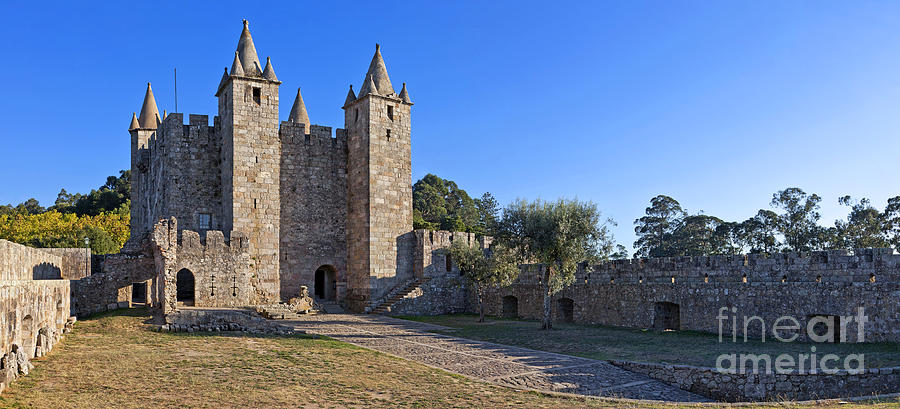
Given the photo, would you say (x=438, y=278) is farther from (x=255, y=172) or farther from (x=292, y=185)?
(x=255, y=172)

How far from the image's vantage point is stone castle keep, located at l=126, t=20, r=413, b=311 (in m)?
31.7

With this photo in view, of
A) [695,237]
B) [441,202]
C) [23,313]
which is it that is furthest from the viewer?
[441,202]

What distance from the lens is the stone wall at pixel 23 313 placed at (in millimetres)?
11055

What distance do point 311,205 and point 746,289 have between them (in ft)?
68.2

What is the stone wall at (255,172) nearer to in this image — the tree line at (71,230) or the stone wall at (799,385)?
the tree line at (71,230)

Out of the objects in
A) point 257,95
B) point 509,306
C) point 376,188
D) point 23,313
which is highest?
point 257,95

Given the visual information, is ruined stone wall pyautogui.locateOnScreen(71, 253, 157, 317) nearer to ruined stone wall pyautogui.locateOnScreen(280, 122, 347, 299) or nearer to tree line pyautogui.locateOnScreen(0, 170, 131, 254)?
ruined stone wall pyautogui.locateOnScreen(280, 122, 347, 299)

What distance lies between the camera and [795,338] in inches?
760

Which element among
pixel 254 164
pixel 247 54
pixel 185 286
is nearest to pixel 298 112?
pixel 247 54

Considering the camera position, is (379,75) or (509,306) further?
(379,75)

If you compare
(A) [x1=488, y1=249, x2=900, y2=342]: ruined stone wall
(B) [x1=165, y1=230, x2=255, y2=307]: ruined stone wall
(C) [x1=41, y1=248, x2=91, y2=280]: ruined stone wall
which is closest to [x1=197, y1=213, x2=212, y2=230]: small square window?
(B) [x1=165, y1=230, x2=255, y2=307]: ruined stone wall

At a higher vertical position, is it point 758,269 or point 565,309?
point 758,269

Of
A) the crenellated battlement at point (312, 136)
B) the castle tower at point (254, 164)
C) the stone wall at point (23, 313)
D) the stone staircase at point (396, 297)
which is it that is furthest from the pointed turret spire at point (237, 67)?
the stone wall at point (23, 313)

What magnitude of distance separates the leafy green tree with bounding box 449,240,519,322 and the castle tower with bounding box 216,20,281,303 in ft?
29.8
